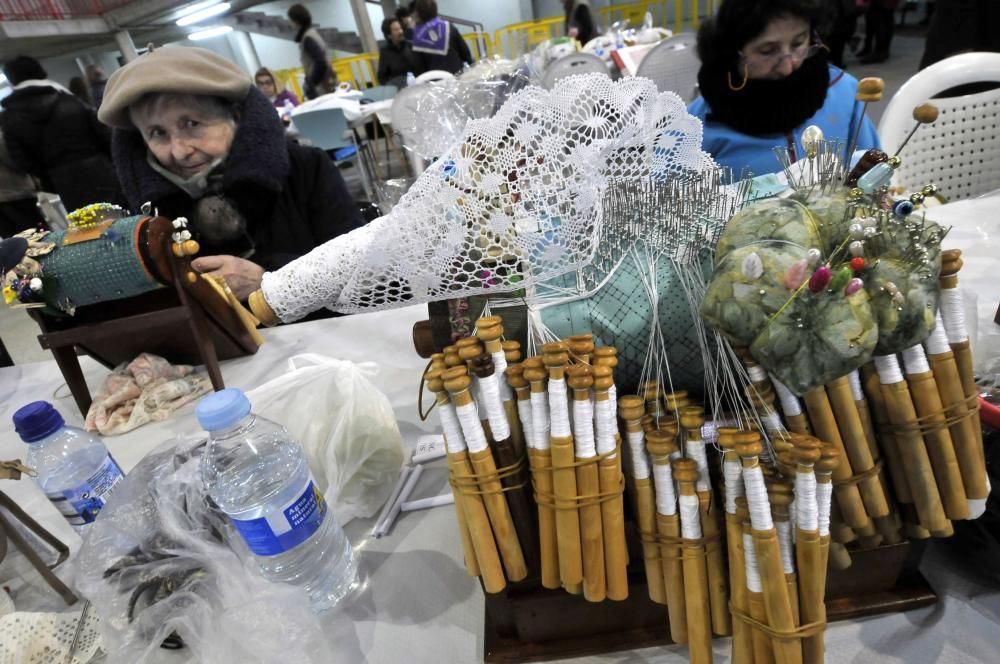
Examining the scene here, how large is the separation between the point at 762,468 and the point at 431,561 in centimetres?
41

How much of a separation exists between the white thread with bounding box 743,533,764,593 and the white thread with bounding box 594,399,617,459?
125 mm

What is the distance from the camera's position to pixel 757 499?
41cm

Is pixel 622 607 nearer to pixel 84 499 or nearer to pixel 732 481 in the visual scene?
pixel 732 481

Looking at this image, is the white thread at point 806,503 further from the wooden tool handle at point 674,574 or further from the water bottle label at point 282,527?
the water bottle label at point 282,527

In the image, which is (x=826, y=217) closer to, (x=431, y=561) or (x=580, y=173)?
(x=580, y=173)

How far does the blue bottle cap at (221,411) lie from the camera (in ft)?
1.59

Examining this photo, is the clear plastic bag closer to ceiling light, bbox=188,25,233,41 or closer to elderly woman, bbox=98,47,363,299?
elderly woman, bbox=98,47,363,299

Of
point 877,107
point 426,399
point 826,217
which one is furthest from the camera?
point 877,107

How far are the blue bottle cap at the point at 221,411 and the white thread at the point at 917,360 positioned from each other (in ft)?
1.94

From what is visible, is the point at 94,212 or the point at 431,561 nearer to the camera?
the point at 431,561

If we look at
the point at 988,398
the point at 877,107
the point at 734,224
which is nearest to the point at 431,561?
the point at 734,224

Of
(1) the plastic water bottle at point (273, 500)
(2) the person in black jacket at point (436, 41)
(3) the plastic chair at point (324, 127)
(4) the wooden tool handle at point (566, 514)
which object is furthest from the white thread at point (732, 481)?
(2) the person in black jacket at point (436, 41)

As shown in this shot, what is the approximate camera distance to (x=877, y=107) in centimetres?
367

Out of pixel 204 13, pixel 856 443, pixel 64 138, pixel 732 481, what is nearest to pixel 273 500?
pixel 732 481
